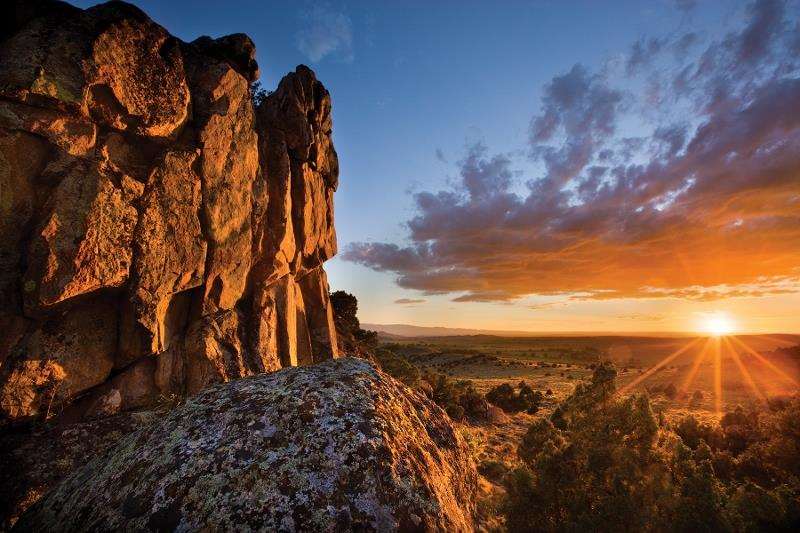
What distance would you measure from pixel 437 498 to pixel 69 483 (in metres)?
3.96

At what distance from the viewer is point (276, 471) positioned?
353 centimetres

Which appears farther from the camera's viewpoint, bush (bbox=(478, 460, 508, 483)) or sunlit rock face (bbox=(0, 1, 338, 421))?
bush (bbox=(478, 460, 508, 483))

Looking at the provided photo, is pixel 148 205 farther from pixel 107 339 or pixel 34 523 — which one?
pixel 34 523

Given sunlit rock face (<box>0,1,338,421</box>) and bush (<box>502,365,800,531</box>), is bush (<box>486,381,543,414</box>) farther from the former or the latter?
bush (<box>502,365,800,531</box>)

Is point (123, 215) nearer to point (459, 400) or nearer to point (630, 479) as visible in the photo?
point (630, 479)

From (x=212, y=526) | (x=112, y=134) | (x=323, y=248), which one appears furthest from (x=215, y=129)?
(x=212, y=526)

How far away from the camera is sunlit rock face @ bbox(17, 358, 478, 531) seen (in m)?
3.28

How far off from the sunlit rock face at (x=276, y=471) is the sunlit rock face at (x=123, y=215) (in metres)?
11.4

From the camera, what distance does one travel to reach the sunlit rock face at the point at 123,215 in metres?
12.1

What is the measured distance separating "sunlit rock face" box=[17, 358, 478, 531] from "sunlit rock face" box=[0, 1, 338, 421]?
11436 millimetres

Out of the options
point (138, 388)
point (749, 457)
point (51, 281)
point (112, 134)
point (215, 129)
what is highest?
point (215, 129)

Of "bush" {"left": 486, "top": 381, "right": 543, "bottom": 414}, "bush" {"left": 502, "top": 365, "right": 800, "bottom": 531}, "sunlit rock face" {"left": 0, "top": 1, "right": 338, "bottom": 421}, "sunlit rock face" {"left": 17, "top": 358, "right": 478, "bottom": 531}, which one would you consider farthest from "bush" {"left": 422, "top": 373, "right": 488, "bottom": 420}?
"sunlit rock face" {"left": 17, "top": 358, "right": 478, "bottom": 531}

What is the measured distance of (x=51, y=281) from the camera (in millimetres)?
12125

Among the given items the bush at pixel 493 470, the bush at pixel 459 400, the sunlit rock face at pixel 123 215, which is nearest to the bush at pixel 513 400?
the bush at pixel 459 400
